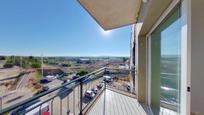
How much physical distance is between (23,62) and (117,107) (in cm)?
585

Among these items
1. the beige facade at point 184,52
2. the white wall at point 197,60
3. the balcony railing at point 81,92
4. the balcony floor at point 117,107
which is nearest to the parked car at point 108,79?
the balcony railing at point 81,92

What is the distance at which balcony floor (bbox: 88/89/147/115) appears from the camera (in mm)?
3241

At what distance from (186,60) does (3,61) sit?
282 inches

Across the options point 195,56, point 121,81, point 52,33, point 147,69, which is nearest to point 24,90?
point 121,81

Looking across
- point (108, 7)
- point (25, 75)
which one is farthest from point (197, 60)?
point (25, 75)

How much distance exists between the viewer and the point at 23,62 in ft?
A: 24.1

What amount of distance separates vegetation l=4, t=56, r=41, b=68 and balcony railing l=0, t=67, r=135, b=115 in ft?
10.6

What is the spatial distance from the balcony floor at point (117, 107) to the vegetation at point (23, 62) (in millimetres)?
5103

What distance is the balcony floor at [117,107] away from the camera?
324 centimetres

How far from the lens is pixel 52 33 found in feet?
55.5

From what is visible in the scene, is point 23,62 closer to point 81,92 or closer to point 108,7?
point 81,92

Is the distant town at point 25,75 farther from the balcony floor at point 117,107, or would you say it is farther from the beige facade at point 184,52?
the beige facade at point 184,52

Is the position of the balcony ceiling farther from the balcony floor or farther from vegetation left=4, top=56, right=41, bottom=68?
vegetation left=4, top=56, right=41, bottom=68

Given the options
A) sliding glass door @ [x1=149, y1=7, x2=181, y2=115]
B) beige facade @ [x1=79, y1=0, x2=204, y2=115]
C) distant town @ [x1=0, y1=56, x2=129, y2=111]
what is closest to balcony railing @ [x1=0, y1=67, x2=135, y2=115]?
distant town @ [x1=0, y1=56, x2=129, y2=111]
